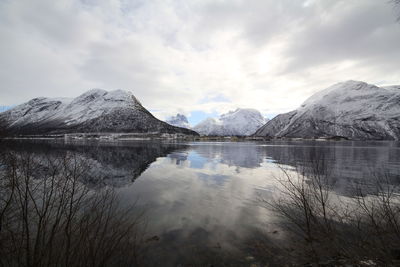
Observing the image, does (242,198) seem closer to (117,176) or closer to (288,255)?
(288,255)

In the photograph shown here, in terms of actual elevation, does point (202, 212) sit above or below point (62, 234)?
A: below

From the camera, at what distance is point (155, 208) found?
18.4 meters

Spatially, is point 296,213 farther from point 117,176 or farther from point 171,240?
point 117,176

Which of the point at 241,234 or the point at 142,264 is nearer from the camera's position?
the point at 142,264

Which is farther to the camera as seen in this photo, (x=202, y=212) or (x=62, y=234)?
(x=202, y=212)

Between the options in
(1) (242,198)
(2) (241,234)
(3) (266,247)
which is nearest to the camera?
(3) (266,247)

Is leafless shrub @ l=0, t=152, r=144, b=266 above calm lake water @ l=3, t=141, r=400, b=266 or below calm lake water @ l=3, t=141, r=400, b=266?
above

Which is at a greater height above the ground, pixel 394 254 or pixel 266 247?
pixel 394 254

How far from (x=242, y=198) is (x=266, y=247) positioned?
1012 cm

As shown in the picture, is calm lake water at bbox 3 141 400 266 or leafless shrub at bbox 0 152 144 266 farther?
calm lake water at bbox 3 141 400 266

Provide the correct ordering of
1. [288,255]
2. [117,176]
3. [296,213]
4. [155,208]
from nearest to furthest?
1. [288,255]
2. [296,213]
3. [155,208]
4. [117,176]

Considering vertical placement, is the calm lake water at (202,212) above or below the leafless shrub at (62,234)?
below

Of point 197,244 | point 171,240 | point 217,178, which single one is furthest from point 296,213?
point 217,178

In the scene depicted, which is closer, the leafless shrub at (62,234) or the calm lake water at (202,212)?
the leafless shrub at (62,234)
